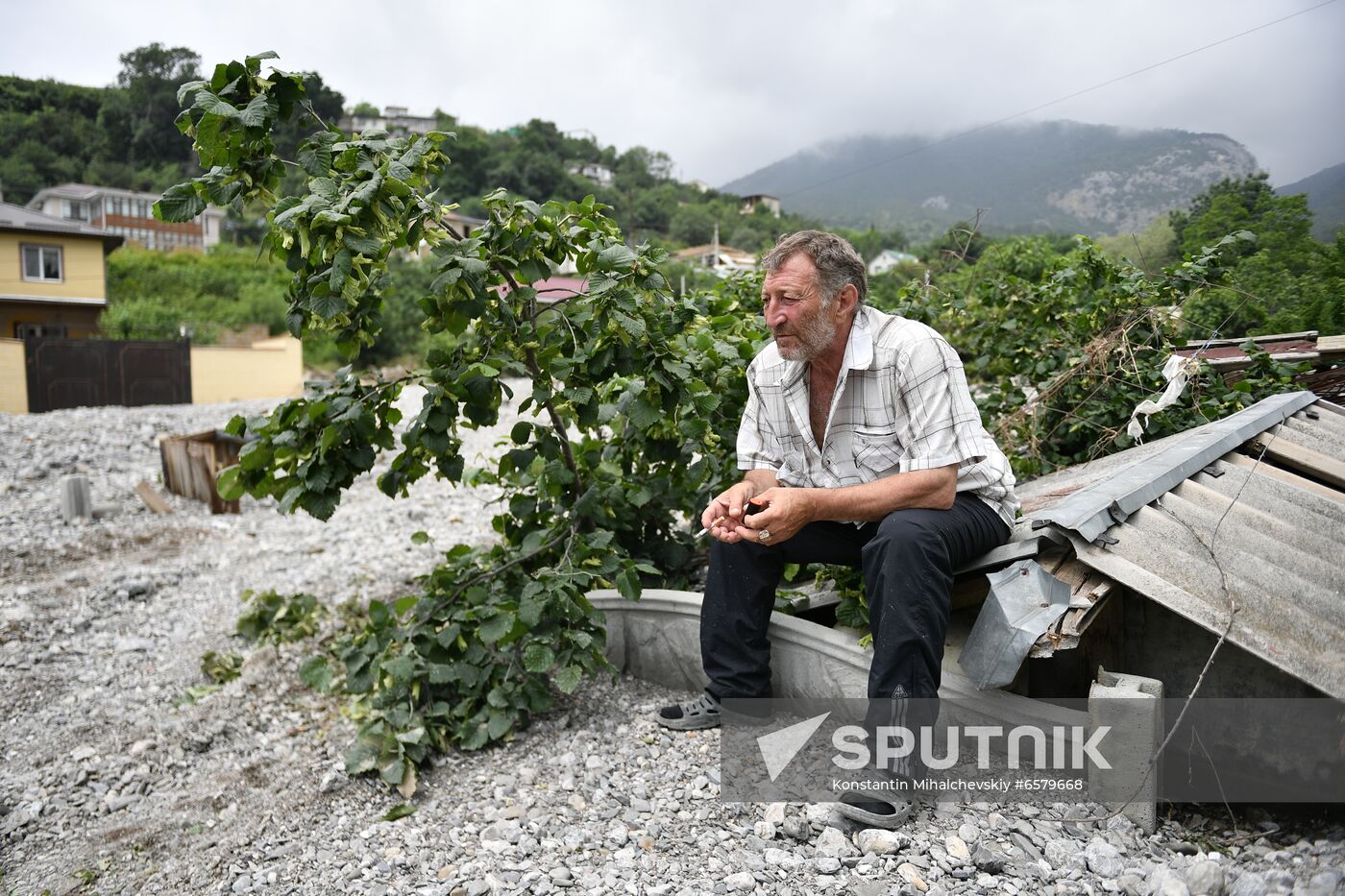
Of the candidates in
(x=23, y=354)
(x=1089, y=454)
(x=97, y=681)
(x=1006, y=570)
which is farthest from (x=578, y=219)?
(x=23, y=354)

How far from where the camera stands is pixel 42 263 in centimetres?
2745

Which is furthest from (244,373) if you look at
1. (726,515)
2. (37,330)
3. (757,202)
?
(726,515)

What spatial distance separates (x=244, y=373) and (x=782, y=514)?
23.4 m

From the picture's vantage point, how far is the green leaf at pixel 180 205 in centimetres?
275

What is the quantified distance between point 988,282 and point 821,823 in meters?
3.27

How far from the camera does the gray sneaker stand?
2.96 meters

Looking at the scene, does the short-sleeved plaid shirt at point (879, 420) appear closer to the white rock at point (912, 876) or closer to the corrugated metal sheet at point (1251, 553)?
the corrugated metal sheet at point (1251, 553)

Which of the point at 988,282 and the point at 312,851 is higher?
the point at 988,282

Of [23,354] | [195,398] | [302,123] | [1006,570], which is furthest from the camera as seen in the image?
[195,398]

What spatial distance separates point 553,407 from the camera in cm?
325

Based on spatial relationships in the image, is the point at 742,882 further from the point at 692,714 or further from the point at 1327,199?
the point at 1327,199

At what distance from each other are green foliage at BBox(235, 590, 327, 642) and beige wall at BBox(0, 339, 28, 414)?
1766cm

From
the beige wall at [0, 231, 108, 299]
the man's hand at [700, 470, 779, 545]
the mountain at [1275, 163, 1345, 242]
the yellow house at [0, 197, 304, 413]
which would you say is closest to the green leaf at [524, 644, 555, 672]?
the man's hand at [700, 470, 779, 545]

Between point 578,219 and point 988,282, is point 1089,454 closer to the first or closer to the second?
point 988,282
